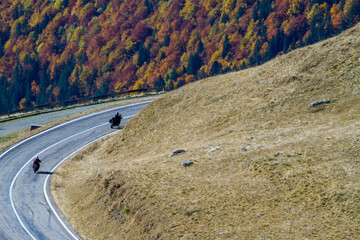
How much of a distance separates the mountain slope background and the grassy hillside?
106m

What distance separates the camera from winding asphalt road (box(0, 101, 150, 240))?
28.3m

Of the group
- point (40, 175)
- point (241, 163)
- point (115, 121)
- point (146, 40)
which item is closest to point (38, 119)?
point (115, 121)

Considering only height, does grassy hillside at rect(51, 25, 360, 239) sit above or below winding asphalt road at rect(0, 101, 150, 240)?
above

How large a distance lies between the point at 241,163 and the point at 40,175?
19751mm

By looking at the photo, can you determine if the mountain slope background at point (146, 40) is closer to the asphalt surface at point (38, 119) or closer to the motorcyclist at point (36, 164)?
the asphalt surface at point (38, 119)

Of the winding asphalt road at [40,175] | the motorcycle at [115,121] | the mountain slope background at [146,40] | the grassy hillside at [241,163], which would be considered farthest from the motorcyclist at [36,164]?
the mountain slope background at [146,40]

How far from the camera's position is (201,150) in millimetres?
29609

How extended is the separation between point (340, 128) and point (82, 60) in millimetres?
163035

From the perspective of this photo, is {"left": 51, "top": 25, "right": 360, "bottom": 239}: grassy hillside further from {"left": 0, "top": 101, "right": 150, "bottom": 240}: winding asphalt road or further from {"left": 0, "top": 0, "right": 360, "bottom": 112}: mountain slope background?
{"left": 0, "top": 0, "right": 360, "bottom": 112}: mountain slope background

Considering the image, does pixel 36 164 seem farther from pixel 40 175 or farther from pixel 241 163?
pixel 241 163

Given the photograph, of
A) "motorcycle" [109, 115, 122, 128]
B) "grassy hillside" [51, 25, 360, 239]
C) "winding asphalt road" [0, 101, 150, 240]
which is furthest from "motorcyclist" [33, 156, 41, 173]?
"motorcycle" [109, 115, 122, 128]

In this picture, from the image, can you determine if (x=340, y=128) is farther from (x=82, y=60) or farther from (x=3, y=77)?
(x=3, y=77)

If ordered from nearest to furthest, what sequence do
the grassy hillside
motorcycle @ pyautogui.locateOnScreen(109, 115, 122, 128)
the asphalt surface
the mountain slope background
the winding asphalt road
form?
the grassy hillside
the winding asphalt road
motorcycle @ pyautogui.locateOnScreen(109, 115, 122, 128)
the asphalt surface
the mountain slope background

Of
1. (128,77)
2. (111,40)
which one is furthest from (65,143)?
(111,40)
